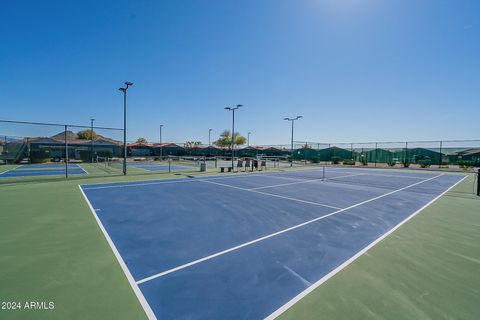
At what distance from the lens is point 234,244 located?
15.6ft

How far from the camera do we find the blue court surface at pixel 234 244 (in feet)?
9.96

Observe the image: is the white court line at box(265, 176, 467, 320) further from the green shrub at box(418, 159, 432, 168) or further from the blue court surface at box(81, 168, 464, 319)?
the green shrub at box(418, 159, 432, 168)

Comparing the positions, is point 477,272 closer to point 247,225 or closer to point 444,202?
point 247,225

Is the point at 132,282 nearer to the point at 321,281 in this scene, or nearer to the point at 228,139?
the point at 321,281

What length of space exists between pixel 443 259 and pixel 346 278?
222 centimetres

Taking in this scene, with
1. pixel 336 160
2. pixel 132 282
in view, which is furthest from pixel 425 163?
pixel 132 282

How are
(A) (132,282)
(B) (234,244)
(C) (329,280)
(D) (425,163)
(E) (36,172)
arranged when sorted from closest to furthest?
(A) (132,282)
(C) (329,280)
(B) (234,244)
(E) (36,172)
(D) (425,163)

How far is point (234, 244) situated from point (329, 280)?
1975mm

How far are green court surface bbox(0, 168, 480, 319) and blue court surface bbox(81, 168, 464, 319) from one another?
0.24m

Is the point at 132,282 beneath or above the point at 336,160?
beneath

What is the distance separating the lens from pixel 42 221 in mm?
6223

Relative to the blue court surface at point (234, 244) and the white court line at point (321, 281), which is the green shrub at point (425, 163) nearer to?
the blue court surface at point (234, 244)

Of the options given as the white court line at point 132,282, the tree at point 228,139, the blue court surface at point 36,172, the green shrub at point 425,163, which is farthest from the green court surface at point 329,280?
the tree at point 228,139

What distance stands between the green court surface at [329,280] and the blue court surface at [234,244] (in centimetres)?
24
